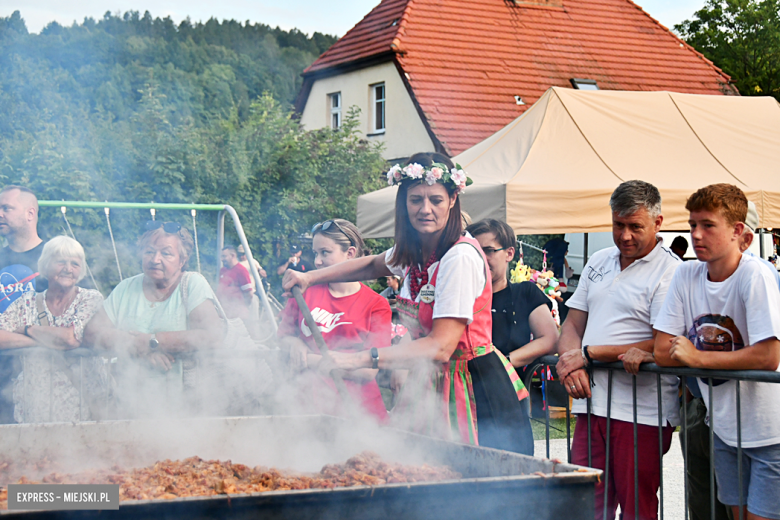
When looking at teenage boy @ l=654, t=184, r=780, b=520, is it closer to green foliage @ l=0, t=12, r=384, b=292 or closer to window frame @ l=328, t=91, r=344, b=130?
green foliage @ l=0, t=12, r=384, b=292

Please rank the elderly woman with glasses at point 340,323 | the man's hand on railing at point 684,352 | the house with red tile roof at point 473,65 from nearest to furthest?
the man's hand on railing at point 684,352 < the elderly woman with glasses at point 340,323 < the house with red tile roof at point 473,65

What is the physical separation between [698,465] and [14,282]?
3693mm

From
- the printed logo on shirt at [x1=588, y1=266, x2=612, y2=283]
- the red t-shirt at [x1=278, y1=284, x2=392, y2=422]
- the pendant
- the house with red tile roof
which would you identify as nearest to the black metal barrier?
the printed logo on shirt at [x1=588, y1=266, x2=612, y2=283]

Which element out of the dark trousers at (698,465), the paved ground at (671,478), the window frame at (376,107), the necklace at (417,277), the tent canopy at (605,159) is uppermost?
the window frame at (376,107)

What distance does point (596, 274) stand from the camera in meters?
3.34

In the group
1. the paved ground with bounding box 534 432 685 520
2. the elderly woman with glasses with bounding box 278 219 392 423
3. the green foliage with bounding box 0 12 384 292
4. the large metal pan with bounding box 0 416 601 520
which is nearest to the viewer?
the large metal pan with bounding box 0 416 601 520

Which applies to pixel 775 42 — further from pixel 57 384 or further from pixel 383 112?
pixel 57 384

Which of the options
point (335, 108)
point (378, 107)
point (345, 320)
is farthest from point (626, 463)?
point (335, 108)

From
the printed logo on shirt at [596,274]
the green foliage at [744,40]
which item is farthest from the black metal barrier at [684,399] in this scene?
the green foliage at [744,40]

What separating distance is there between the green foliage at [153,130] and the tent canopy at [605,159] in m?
1.98

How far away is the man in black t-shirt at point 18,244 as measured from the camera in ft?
13.3

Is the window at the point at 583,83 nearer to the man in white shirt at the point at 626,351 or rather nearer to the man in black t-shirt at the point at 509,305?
the man in black t-shirt at the point at 509,305

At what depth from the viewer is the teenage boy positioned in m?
2.64

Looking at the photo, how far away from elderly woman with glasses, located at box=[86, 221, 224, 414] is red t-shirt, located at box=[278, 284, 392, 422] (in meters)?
0.43
